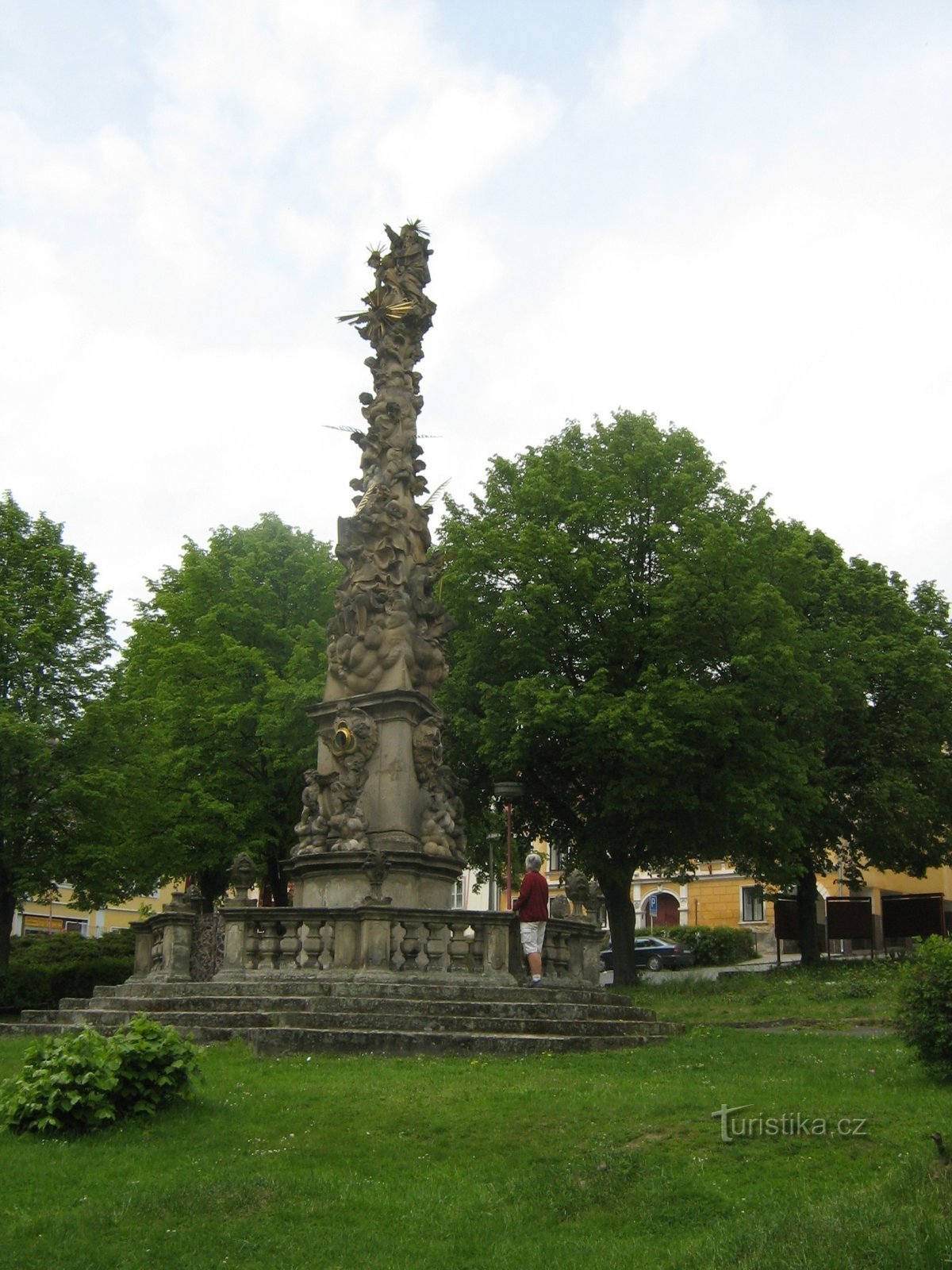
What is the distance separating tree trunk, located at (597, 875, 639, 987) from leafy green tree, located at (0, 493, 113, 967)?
38.8 ft

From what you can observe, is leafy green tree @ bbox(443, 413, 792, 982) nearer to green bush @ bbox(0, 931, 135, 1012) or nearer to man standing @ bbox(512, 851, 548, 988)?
green bush @ bbox(0, 931, 135, 1012)

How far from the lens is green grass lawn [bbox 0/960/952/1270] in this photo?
712 cm

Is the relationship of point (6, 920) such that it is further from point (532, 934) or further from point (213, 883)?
point (532, 934)

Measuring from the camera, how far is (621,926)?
96.2ft

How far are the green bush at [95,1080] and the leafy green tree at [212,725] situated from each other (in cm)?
1615

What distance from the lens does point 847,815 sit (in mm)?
32688

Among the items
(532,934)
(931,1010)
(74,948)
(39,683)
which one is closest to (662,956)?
(74,948)

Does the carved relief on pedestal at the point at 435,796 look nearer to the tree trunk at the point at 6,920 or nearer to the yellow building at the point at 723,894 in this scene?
the tree trunk at the point at 6,920

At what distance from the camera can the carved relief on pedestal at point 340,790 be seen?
18.5 metres

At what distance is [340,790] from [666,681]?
10.2 m

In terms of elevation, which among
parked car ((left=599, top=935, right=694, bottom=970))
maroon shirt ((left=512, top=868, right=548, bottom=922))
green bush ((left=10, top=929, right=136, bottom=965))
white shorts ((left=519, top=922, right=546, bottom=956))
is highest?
maroon shirt ((left=512, top=868, right=548, bottom=922))

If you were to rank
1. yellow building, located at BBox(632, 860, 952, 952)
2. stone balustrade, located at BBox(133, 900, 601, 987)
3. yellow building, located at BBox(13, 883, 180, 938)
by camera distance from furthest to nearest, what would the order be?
yellow building, located at BBox(13, 883, 180, 938), yellow building, located at BBox(632, 860, 952, 952), stone balustrade, located at BBox(133, 900, 601, 987)

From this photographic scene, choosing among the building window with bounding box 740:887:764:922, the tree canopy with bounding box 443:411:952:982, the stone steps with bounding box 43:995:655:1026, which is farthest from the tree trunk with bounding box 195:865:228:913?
the building window with bounding box 740:887:764:922

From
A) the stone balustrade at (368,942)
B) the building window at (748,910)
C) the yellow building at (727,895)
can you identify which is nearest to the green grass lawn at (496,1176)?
the stone balustrade at (368,942)
